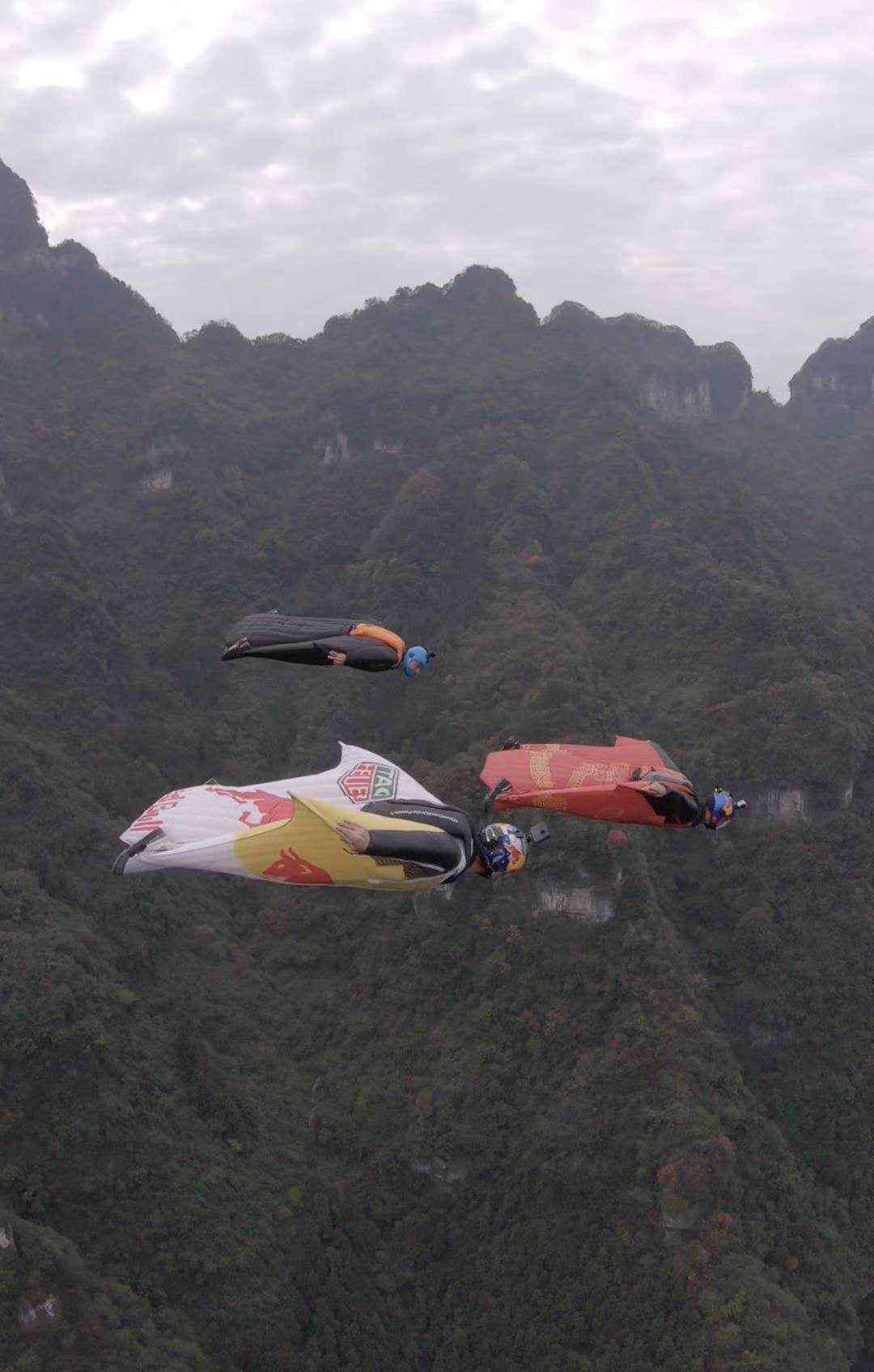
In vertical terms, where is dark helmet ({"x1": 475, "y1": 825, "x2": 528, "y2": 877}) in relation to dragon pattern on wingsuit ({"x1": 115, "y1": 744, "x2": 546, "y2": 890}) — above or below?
below

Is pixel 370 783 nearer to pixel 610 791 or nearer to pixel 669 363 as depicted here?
pixel 610 791

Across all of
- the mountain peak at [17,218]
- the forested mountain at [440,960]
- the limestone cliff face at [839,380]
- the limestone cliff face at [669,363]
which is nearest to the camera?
the forested mountain at [440,960]

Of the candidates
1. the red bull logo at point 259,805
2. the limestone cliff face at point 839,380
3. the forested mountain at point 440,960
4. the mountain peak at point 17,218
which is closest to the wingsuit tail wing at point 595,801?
the red bull logo at point 259,805

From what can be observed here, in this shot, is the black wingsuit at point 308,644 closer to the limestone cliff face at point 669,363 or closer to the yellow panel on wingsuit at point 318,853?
the yellow panel on wingsuit at point 318,853

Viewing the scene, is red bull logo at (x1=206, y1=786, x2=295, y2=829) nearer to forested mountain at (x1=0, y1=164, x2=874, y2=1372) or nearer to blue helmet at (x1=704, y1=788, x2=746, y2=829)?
blue helmet at (x1=704, y1=788, x2=746, y2=829)

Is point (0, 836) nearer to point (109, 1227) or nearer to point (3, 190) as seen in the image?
point (109, 1227)

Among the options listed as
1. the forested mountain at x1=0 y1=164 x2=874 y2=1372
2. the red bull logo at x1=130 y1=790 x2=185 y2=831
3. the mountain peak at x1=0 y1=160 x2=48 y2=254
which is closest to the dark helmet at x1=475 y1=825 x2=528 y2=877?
the red bull logo at x1=130 y1=790 x2=185 y2=831

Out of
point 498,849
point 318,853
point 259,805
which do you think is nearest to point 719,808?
point 498,849
